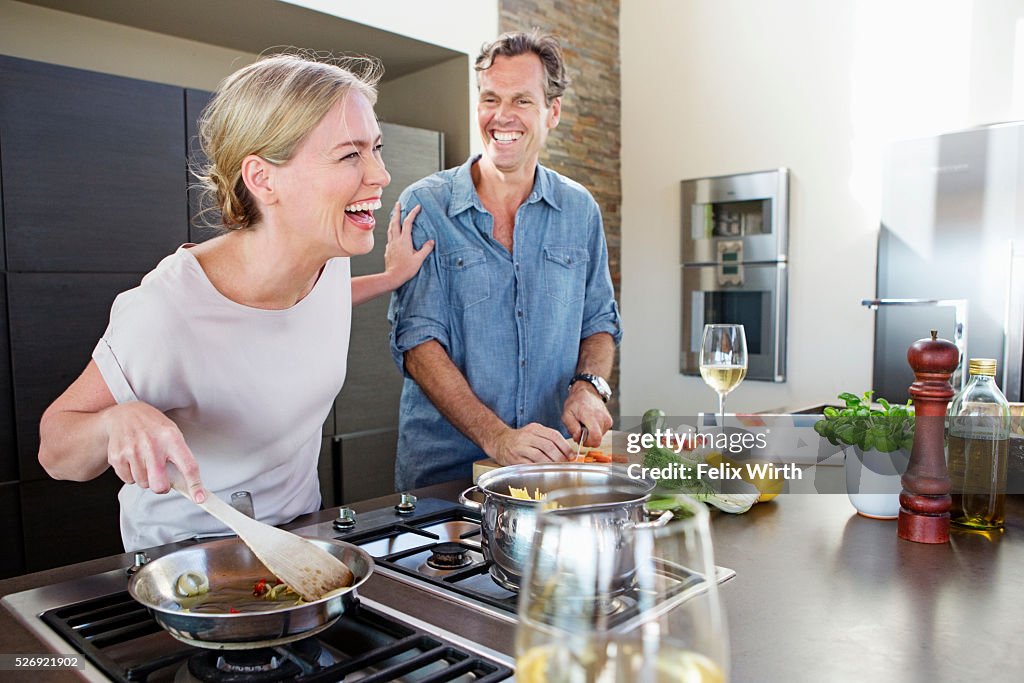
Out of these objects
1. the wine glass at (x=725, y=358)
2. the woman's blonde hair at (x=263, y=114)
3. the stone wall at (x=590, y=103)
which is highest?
the stone wall at (x=590, y=103)

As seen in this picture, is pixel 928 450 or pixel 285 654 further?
pixel 928 450

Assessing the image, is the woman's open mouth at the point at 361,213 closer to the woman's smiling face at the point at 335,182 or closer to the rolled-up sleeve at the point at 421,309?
the woman's smiling face at the point at 335,182

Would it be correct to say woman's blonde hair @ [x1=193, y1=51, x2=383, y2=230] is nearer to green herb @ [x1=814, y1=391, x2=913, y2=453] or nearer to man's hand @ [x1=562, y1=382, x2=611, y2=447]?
man's hand @ [x1=562, y1=382, x2=611, y2=447]

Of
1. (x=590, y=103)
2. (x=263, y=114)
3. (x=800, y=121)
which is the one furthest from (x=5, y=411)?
(x=800, y=121)

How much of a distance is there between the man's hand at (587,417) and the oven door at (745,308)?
2681mm

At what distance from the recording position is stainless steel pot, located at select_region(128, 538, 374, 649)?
688mm

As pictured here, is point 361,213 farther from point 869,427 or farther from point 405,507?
point 869,427

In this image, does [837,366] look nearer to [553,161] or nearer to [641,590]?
[553,161]

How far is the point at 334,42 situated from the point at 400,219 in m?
2.28

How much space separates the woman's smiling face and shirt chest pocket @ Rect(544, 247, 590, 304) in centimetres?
65

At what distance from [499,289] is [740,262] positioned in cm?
277

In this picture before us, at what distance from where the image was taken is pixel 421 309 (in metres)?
1.81

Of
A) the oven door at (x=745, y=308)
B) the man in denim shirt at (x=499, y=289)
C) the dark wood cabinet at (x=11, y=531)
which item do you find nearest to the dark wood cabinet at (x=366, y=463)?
the dark wood cabinet at (x=11, y=531)

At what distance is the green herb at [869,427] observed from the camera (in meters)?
1.17
